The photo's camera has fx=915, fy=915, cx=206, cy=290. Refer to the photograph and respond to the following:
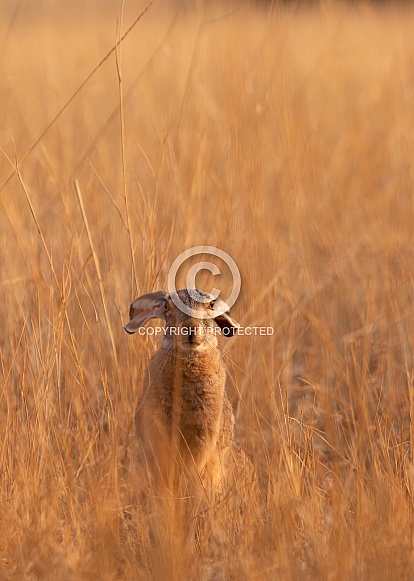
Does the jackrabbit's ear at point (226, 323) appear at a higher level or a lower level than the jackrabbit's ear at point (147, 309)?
lower

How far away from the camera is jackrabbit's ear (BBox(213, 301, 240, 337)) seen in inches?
124

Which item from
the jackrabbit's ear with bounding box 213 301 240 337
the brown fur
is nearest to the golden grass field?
the brown fur

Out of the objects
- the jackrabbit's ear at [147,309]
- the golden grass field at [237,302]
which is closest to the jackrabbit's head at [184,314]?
the jackrabbit's ear at [147,309]

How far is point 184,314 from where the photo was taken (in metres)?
3.03

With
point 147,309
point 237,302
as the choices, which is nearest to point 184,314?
point 147,309

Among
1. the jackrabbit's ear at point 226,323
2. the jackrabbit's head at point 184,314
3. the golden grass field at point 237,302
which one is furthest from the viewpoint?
the jackrabbit's ear at point 226,323

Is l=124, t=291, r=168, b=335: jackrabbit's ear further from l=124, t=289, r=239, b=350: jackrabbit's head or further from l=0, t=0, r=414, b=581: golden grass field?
l=0, t=0, r=414, b=581: golden grass field

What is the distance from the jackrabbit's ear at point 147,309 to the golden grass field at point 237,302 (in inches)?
14.4

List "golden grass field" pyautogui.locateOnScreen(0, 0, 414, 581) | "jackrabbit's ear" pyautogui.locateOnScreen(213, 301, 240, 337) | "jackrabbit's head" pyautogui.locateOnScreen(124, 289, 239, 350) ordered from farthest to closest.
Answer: "jackrabbit's ear" pyautogui.locateOnScreen(213, 301, 240, 337)
"jackrabbit's head" pyautogui.locateOnScreen(124, 289, 239, 350)
"golden grass field" pyautogui.locateOnScreen(0, 0, 414, 581)

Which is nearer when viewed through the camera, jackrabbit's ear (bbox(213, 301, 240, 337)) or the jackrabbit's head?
the jackrabbit's head

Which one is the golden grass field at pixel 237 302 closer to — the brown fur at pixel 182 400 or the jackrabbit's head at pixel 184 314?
the brown fur at pixel 182 400

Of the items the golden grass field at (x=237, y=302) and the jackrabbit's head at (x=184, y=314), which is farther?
the jackrabbit's head at (x=184, y=314)

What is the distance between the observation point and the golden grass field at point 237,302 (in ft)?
9.30

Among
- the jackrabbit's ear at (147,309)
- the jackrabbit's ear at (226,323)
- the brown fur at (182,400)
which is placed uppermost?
the jackrabbit's ear at (147,309)
